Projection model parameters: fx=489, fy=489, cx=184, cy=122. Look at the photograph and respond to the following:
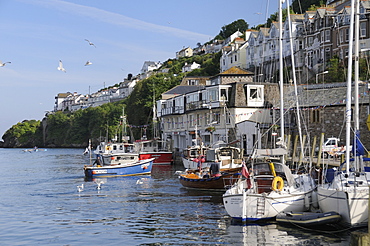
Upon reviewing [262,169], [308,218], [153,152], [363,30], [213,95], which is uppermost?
[363,30]

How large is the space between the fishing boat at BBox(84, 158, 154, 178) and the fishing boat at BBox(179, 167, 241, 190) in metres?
12.9

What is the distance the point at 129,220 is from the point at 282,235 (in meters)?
8.41

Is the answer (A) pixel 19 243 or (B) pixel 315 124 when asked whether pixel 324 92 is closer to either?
(B) pixel 315 124

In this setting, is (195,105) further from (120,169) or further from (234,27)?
(234,27)

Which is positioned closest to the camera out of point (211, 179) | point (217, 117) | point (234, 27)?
point (211, 179)

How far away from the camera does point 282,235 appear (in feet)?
67.8

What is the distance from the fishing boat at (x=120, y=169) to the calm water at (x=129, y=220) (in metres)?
7.40

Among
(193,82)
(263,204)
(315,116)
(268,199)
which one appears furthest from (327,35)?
(263,204)

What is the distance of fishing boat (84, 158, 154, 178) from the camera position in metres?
47.7

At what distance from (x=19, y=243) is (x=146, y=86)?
8043 cm

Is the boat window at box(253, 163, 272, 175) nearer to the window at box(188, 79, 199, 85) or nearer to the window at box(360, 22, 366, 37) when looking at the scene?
the window at box(360, 22, 366, 37)

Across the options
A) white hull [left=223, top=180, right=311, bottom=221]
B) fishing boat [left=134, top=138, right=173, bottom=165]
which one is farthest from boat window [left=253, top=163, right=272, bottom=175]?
fishing boat [left=134, top=138, right=173, bottom=165]

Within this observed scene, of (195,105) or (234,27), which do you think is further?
(234,27)

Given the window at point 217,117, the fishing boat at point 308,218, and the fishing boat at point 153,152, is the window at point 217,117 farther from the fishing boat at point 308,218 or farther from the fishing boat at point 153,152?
the fishing boat at point 308,218
